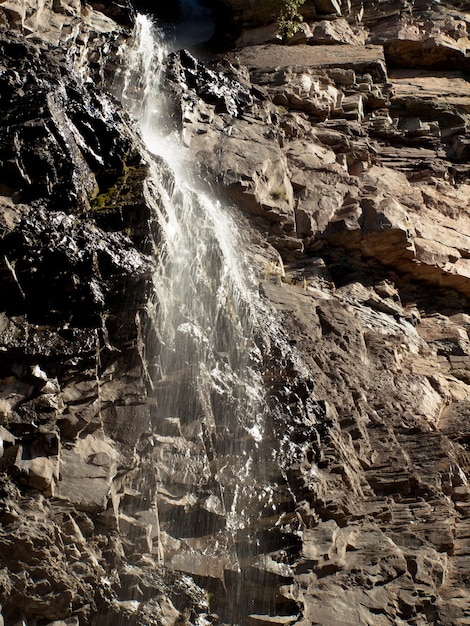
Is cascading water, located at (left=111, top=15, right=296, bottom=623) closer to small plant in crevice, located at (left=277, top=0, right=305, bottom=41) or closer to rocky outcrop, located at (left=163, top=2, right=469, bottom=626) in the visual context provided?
rocky outcrop, located at (left=163, top=2, right=469, bottom=626)

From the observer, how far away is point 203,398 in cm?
715

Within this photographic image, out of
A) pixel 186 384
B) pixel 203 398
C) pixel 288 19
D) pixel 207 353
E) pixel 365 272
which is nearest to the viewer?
pixel 186 384

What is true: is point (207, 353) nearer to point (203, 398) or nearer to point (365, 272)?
point (203, 398)

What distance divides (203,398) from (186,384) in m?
0.24

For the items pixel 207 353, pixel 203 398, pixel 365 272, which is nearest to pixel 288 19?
pixel 365 272

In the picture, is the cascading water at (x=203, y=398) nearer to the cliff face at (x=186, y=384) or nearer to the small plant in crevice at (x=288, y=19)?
the cliff face at (x=186, y=384)

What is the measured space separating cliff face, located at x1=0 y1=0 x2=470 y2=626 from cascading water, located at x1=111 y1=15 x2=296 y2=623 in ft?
0.12

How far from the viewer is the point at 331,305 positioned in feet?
32.4

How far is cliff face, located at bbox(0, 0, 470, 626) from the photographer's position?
19.0 ft

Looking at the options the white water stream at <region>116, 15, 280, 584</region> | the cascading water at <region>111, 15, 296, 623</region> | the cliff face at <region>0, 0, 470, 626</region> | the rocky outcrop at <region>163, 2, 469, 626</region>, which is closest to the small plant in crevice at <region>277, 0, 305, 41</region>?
the rocky outcrop at <region>163, 2, 469, 626</region>

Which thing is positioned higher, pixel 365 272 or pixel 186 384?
pixel 365 272

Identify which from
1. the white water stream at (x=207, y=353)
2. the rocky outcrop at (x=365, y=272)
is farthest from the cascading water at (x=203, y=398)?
the rocky outcrop at (x=365, y=272)

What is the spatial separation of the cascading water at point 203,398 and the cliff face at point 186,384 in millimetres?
36

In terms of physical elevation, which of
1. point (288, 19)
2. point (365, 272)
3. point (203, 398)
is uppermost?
point (288, 19)
